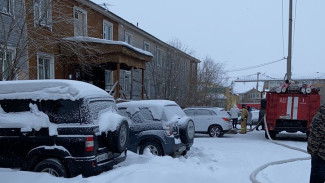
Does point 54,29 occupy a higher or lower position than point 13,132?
higher

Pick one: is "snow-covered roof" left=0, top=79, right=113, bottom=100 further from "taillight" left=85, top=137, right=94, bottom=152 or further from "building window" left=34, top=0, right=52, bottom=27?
"building window" left=34, top=0, right=52, bottom=27

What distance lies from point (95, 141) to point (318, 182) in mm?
3750

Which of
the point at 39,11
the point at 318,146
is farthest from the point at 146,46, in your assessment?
the point at 318,146

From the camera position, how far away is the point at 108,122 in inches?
236

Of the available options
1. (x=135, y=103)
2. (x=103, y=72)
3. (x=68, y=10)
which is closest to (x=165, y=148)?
(x=135, y=103)

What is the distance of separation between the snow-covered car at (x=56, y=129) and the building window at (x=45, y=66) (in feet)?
25.3

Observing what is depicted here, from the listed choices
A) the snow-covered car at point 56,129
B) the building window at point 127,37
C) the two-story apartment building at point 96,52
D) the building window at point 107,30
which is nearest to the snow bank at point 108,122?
the snow-covered car at point 56,129

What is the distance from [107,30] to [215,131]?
9108mm

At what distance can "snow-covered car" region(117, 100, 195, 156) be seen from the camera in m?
8.34

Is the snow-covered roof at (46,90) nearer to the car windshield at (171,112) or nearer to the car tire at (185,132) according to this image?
the car windshield at (171,112)

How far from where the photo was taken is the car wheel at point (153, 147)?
8.41m

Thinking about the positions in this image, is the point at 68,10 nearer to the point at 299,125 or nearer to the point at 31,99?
the point at 31,99

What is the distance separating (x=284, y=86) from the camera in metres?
14.7

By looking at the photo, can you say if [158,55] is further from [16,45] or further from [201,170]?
[201,170]
